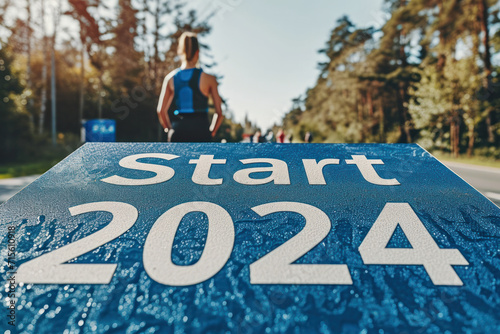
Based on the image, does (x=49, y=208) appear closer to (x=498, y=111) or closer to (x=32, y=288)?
(x=32, y=288)

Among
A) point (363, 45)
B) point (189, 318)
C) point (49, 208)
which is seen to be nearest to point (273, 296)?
point (189, 318)

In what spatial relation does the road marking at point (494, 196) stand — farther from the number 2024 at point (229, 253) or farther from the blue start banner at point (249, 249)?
the number 2024 at point (229, 253)

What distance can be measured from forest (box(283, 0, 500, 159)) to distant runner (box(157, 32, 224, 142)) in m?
22.3

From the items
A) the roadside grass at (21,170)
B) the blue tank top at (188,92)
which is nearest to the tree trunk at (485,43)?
the blue tank top at (188,92)

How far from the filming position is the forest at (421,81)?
2102 cm

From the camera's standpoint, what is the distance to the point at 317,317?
106 centimetres

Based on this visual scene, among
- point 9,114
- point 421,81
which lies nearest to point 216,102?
point 9,114

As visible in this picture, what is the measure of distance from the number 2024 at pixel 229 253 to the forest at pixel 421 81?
76.5ft

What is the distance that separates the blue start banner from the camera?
1067mm

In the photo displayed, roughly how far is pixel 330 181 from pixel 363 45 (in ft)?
120

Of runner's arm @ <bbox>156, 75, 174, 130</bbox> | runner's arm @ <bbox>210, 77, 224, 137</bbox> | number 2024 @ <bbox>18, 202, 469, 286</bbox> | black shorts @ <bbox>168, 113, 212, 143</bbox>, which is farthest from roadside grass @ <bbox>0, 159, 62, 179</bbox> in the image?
number 2024 @ <bbox>18, 202, 469, 286</bbox>

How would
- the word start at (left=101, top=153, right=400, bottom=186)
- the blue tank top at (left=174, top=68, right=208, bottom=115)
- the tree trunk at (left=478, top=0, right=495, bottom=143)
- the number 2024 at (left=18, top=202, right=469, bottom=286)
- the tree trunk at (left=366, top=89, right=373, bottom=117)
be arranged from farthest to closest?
the tree trunk at (left=366, top=89, right=373, bottom=117)
the tree trunk at (left=478, top=0, right=495, bottom=143)
the blue tank top at (left=174, top=68, right=208, bottom=115)
the word start at (left=101, top=153, right=400, bottom=186)
the number 2024 at (left=18, top=202, right=469, bottom=286)

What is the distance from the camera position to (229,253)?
1273 mm

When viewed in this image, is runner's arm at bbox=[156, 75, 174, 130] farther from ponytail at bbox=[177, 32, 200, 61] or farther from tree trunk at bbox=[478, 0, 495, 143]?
tree trunk at bbox=[478, 0, 495, 143]
